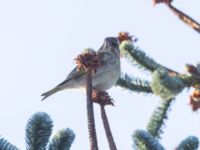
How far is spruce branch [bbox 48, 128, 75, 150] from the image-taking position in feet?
8.17

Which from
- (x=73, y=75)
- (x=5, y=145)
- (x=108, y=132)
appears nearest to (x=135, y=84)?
(x=108, y=132)

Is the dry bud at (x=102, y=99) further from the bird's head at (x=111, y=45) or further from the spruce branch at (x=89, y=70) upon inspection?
the bird's head at (x=111, y=45)

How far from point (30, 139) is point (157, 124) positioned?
5.92ft

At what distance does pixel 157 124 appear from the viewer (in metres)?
4.16

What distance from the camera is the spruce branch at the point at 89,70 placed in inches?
99.9

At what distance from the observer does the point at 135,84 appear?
4.51 m

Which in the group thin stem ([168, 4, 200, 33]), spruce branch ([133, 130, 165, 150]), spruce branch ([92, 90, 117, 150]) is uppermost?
thin stem ([168, 4, 200, 33])

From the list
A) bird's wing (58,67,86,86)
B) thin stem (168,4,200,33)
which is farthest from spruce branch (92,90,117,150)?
bird's wing (58,67,86,86)

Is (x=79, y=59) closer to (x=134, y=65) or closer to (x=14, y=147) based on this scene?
(x=14, y=147)

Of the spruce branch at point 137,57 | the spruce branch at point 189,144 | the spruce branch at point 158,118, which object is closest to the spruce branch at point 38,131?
the spruce branch at point 189,144

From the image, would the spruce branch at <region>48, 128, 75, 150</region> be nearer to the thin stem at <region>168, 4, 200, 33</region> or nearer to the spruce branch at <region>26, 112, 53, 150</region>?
the spruce branch at <region>26, 112, 53, 150</region>

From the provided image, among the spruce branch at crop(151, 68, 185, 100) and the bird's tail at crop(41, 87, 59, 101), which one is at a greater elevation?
the bird's tail at crop(41, 87, 59, 101)

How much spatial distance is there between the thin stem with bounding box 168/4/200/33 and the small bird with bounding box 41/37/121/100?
160 centimetres

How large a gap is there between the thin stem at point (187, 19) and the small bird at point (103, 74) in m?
1.60
